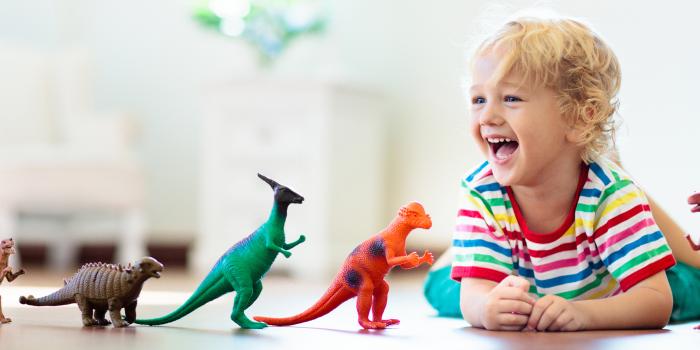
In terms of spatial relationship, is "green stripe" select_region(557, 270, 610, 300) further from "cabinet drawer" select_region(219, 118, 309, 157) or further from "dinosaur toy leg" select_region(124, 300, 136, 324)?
"cabinet drawer" select_region(219, 118, 309, 157)

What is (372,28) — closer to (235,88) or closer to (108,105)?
(235,88)

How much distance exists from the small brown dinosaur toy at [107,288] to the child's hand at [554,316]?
0.42 meters

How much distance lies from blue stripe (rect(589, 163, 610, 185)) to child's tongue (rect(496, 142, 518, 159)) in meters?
0.12

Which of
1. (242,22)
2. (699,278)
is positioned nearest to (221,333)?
(699,278)

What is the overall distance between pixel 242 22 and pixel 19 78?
823mm

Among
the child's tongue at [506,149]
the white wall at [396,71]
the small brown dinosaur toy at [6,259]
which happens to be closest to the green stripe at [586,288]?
the child's tongue at [506,149]

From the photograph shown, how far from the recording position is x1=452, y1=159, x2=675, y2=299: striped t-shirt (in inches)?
44.9

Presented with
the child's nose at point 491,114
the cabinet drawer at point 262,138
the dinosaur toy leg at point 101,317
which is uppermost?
the cabinet drawer at point 262,138

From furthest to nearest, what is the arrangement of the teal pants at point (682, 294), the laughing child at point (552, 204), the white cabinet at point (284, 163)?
the white cabinet at point (284, 163)
the teal pants at point (682, 294)
the laughing child at point (552, 204)

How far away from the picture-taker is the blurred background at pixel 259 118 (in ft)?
8.45

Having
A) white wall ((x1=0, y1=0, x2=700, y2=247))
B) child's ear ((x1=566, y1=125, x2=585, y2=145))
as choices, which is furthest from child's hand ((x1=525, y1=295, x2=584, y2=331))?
white wall ((x1=0, y1=0, x2=700, y2=247))

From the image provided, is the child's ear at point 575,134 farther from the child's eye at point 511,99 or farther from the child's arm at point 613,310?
the child's arm at point 613,310

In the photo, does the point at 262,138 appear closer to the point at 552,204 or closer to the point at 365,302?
the point at 552,204

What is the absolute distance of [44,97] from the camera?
3.38m
